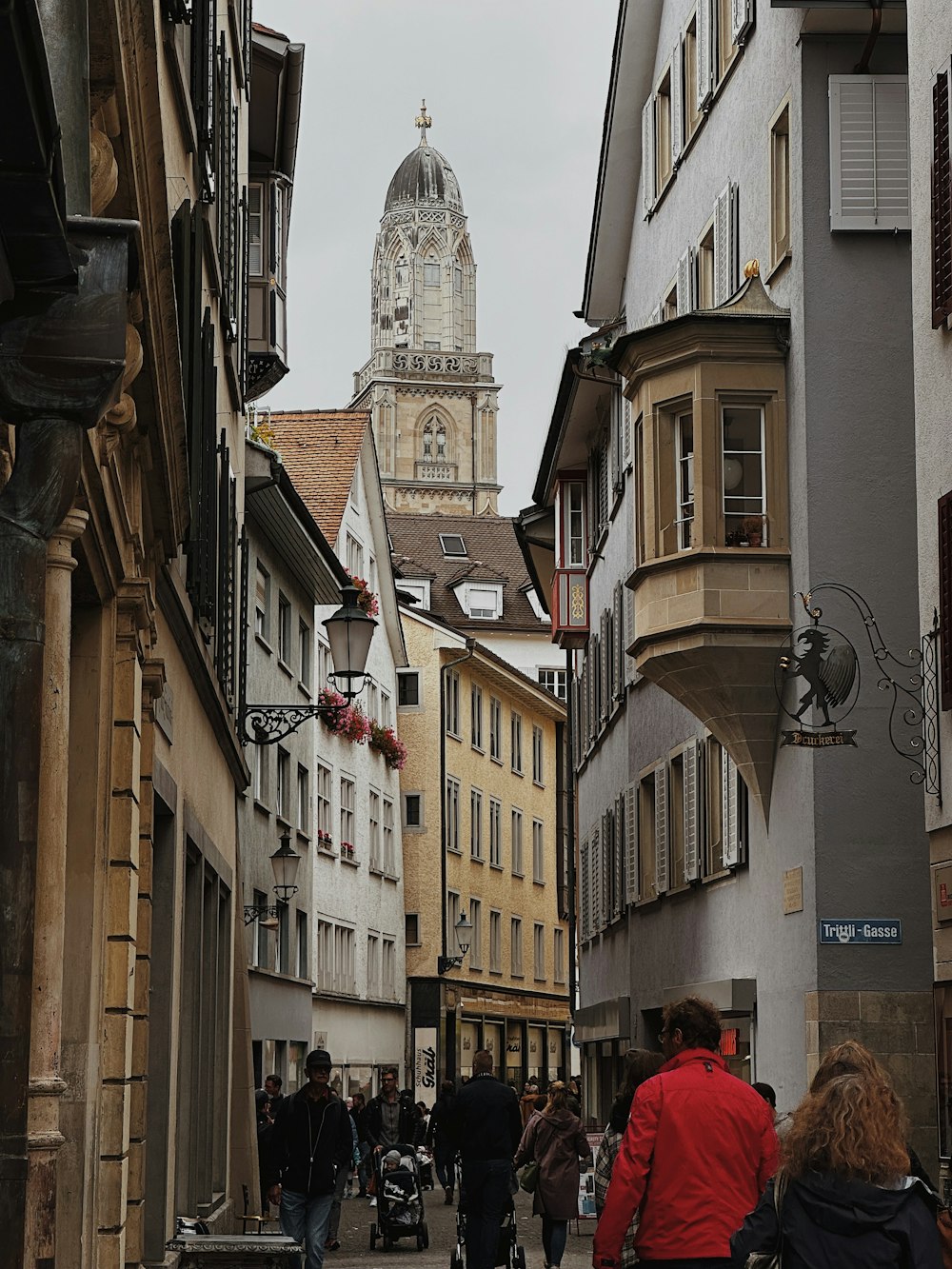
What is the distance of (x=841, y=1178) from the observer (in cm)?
632

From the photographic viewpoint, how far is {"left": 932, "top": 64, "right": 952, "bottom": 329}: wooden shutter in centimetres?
1510

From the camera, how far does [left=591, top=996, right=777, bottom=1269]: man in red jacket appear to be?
8578 mm

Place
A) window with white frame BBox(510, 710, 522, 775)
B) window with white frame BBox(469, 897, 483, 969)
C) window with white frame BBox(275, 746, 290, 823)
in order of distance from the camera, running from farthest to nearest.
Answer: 1. window with white frame BBox(510, 710, 522, 775)
2. window with white frame BBox(469, 897, 483, 969)
3. window with white frame BBox(275, 746, 290, 823)

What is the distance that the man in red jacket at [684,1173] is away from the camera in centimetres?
858

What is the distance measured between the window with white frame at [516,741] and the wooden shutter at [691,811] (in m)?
45.2

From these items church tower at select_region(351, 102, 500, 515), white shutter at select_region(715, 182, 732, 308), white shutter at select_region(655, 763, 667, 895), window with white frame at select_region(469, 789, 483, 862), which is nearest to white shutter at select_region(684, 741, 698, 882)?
white shutter at select_region(655, 763, 667, 895)

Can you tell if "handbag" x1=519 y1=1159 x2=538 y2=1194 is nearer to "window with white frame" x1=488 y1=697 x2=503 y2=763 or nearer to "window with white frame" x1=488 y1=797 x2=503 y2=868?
"window with white frame" x1=488 y1=797 x2=503 y2=868

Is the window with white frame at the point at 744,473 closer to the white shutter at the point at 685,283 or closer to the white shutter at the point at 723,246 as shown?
the white shutter at the point at 723,246

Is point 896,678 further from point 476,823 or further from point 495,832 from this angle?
point 495,832

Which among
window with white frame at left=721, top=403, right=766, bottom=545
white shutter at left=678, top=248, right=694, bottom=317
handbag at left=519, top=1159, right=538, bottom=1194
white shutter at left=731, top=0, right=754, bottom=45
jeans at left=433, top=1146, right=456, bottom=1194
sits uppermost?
white shutter at left=731, top=0, right=754, bottom=45

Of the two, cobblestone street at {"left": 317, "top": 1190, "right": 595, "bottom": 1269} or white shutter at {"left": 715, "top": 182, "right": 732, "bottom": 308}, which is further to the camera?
white shutter at {"left": 715, "top": 182, "right": 732, "bottom": 308}

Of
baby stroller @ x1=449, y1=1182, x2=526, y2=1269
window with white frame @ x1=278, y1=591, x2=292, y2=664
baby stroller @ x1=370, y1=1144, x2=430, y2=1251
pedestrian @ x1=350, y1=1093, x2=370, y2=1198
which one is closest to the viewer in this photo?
baby stroller @ x1=449, y1=1182, x2=526, y2=1269

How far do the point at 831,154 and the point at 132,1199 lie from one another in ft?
40.9

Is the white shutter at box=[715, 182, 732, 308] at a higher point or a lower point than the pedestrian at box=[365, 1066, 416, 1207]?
higher
